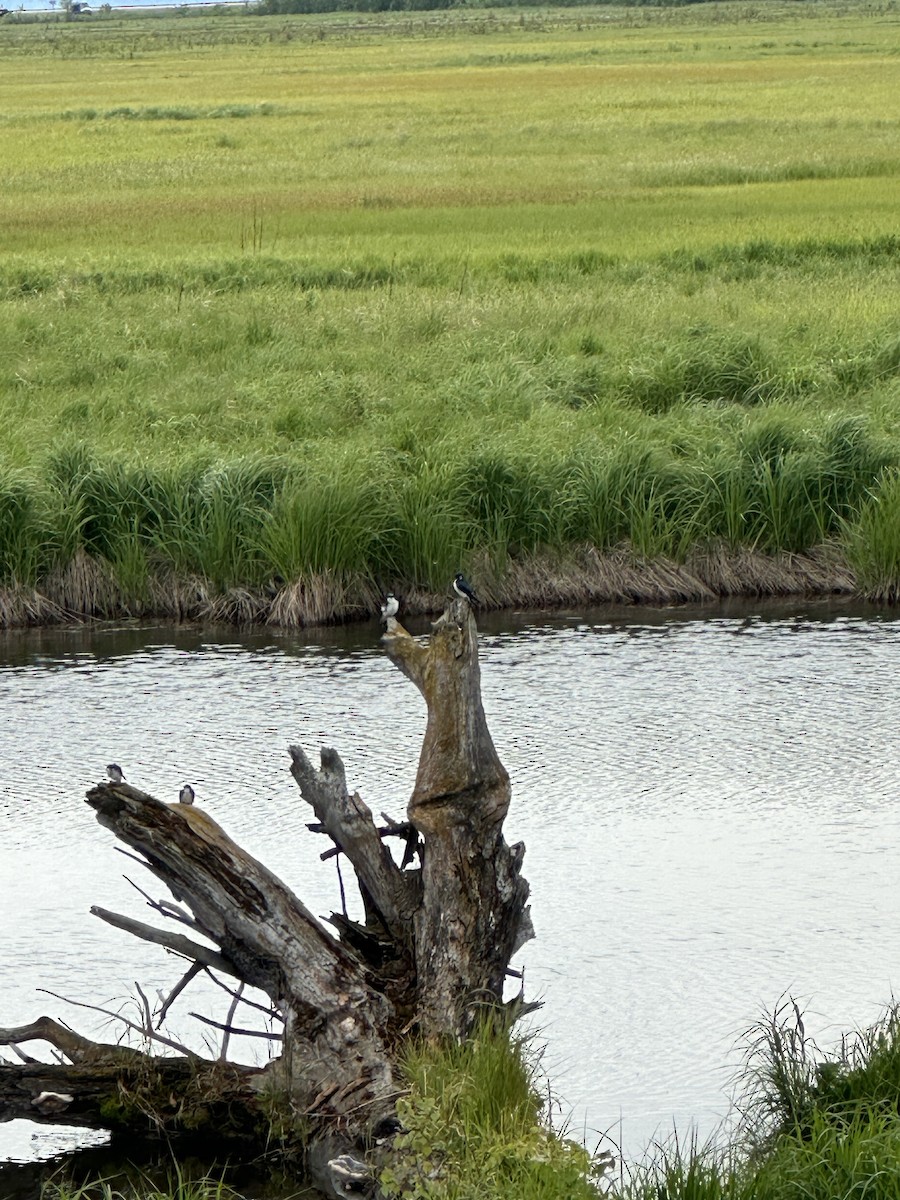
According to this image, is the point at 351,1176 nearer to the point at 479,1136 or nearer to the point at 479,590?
the point at 479,1136

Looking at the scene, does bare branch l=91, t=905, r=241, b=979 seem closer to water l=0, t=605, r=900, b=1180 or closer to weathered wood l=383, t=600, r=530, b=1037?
weathered wood l=383, t=600, r=530, b=1037

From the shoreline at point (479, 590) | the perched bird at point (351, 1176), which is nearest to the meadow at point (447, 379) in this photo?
the shoreline at point (479, 590)

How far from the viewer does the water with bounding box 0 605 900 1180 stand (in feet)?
24.3

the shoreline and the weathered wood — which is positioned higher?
the weathered wood

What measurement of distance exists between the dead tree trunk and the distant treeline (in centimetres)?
14835

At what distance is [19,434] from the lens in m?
15.6

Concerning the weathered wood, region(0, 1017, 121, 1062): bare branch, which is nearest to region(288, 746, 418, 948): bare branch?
the weathered wood

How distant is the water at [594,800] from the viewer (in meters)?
7.42

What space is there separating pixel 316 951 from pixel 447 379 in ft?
37.3

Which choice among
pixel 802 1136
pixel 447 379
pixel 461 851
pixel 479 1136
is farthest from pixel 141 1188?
pixel 447 379

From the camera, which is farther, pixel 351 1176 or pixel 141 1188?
pixel 141 1188

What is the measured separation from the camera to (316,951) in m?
6.23

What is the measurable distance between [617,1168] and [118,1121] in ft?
5.71

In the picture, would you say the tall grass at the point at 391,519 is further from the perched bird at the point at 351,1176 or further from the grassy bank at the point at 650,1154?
the perched bird at the point at 351,1176
